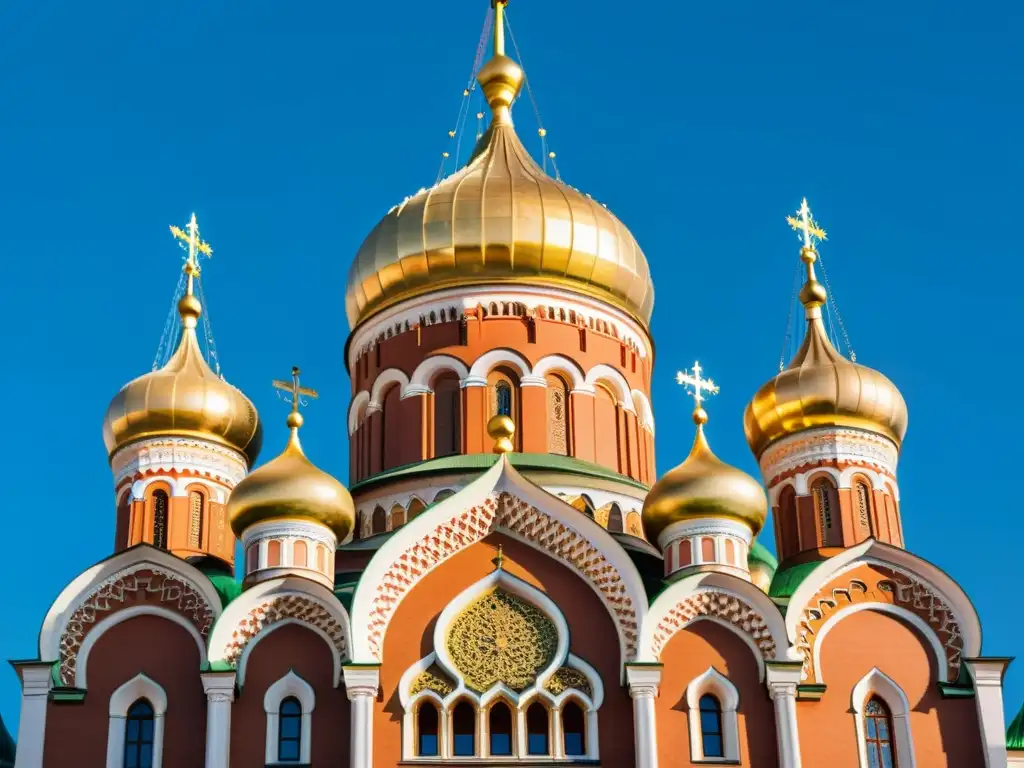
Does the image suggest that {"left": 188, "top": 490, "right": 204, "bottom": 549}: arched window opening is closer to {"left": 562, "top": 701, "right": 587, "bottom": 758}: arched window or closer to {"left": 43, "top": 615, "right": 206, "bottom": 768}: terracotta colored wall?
{"left": 43, "top": 615, "right": 206, "bottom": 768}: terracotta colored wall

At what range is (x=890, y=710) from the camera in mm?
19172

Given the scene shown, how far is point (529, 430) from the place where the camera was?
72.0 ft

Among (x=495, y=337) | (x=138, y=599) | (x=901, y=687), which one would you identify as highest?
(x=495, y=337)

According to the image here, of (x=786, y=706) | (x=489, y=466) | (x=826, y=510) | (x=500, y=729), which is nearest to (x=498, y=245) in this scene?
(x=489, y=466)

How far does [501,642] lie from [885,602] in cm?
343

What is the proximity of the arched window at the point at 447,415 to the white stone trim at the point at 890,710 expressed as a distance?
4.86 m

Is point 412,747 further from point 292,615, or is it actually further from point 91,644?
point 91,644

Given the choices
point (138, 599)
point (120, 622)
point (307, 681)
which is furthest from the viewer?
point (138, 599)

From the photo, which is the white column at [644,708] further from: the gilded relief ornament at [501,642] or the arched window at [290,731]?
the arched window at [290,731]

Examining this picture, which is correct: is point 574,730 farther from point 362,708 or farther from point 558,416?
point 558,416

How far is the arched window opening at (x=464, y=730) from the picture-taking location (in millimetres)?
18453

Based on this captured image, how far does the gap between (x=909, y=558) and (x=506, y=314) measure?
508 cm

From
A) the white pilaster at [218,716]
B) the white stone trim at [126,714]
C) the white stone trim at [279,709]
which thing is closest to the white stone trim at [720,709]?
the white stone trim at [279,709]

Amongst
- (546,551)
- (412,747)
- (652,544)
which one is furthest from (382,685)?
(652,544)
